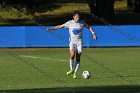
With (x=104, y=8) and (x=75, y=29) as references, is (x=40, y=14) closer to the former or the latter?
(x=104, y=8)

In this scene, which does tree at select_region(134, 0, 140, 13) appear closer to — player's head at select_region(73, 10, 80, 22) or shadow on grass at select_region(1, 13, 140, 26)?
shadow on grass at select_region(1, 13, 140, 26)

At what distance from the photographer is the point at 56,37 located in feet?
117

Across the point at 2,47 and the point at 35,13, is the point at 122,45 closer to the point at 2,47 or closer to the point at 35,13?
the point at 2,47

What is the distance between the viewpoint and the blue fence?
35438mm

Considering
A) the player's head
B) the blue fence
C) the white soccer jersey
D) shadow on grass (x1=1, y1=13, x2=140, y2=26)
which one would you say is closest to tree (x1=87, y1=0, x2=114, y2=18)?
shadow on grass (x1=1, y1=13, x2=140, y2=26)

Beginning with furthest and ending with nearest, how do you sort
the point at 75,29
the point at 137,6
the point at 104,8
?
the point at 137,6 → the point at 104,8 → the point at 75,29

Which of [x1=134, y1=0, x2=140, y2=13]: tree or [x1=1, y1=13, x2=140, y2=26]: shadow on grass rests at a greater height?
[x1=1, y1=13, x2=140, y2=26]: shadow on grass

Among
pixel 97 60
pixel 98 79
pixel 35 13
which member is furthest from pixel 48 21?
pixel 98 79

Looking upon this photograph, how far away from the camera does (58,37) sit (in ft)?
117

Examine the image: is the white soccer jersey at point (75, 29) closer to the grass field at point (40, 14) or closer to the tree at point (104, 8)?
the tree at point (104, 8)

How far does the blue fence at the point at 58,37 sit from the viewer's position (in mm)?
35438

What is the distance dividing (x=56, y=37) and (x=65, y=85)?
64.7ft

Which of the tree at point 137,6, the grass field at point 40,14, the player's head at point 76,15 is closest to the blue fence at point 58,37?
the player's head at point 76,15

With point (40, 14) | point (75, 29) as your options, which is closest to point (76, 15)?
point (75, 29)
